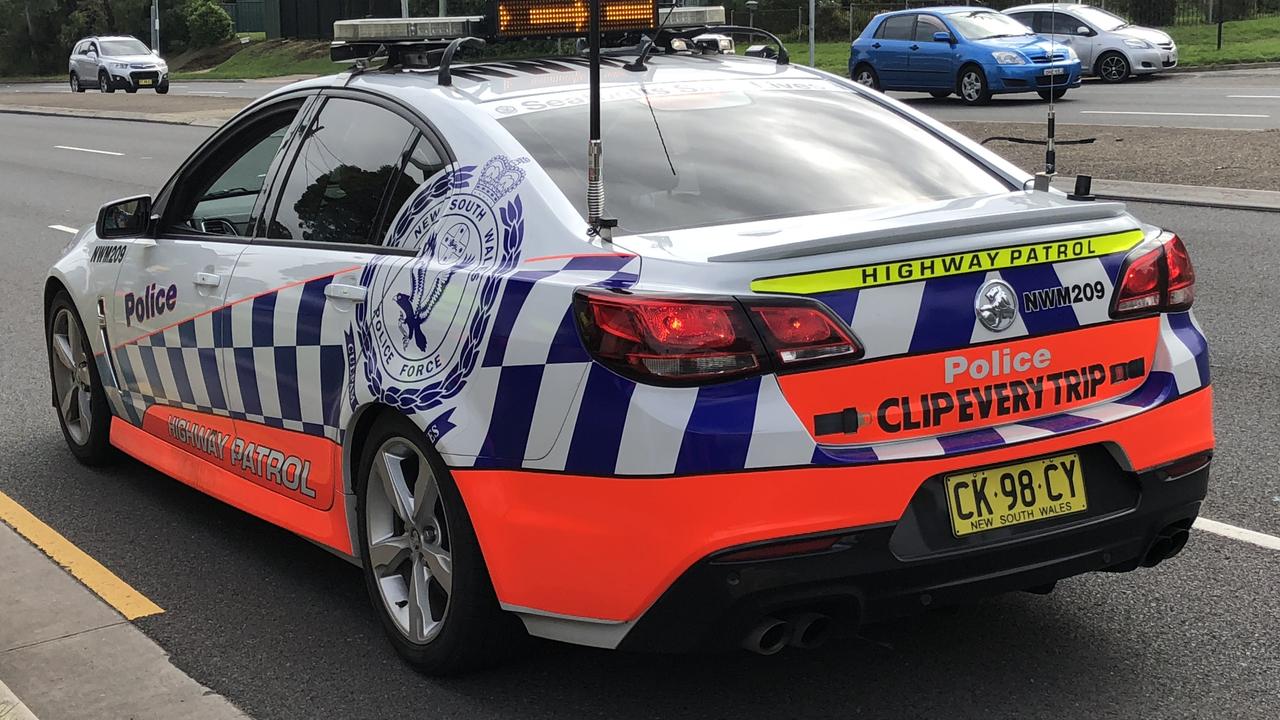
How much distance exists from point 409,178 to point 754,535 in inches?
60.6

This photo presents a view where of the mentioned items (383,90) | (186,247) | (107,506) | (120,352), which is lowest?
(107,506)

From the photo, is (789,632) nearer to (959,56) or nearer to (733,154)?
(733,154)

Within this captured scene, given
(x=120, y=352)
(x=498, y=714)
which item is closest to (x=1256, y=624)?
(x=498, y=714)

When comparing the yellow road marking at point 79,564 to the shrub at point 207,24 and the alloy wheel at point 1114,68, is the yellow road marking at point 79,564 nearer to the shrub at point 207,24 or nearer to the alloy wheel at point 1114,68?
the alloy wheel at point 1114,68

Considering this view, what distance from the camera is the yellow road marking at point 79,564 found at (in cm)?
465

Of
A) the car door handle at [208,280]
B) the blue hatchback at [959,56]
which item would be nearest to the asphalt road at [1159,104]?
the blue hatchback at [959,56]

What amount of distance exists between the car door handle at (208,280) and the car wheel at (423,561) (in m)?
1.03

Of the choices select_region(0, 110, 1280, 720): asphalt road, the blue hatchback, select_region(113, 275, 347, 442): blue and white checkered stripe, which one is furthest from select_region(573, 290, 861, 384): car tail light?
the blue hatchback

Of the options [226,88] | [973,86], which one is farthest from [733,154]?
[226,88]

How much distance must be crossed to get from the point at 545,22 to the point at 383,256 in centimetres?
108

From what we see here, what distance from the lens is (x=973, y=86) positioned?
24.6 metres

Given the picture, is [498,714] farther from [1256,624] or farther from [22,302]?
[22,302]

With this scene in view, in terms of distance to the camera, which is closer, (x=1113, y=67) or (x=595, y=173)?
(x=595, y=173)

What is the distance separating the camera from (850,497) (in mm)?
3273
